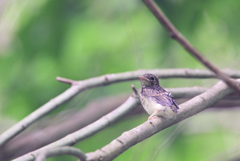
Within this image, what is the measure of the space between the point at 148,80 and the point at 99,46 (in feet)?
1.98

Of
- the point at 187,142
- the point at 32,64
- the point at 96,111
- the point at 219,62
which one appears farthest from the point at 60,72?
the point at 219,62

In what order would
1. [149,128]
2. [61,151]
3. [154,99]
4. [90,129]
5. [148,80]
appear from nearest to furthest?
[61,151], [149,128], [90,129], [154,99], [148,80]

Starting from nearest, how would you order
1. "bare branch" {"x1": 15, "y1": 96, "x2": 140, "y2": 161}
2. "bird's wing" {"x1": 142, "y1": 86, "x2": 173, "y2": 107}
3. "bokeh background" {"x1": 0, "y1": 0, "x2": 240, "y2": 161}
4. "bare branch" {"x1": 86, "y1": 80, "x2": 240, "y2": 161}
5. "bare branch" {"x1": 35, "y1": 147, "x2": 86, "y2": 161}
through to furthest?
1. "bare branch" {"x1": 35, "y1": 147, "x2": 86, "y2": 161}
2. "bare branch" {"x1": 86, "y1": 80, "x2": 240, "y2": 161}
3. "bare branch" {"x1": 15, "y1": 96, "x2": 140, "y2": 161}
4. "bird's wing" {"x1": 142, "y1": 86, "x2": 173, "y2": 107}
5. "bokeh background" {"x1": 0, "y1": 0, "x2": 240, "y2": 161}

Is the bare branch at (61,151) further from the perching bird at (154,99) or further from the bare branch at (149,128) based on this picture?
the perching bird at (154,99)

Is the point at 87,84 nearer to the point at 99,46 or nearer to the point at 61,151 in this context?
the point at 99,46

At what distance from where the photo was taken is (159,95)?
3316mm

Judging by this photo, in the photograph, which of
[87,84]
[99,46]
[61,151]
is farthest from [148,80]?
[61,151]

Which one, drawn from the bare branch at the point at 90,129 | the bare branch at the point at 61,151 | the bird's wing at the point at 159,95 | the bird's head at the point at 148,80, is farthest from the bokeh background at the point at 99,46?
the bare branch at the point at 61,151

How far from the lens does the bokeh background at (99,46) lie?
11.4ft

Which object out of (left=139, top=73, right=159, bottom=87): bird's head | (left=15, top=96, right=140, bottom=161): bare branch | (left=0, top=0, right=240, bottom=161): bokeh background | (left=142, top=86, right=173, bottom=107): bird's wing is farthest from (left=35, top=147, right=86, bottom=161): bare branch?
(left=139, top=73, right=159, bottom=87): bird's head

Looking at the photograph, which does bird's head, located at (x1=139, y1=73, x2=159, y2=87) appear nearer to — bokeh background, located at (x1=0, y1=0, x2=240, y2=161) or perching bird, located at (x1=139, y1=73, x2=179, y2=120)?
perching bird, located at (x1=139, y1=73, x2=179, y2=120)

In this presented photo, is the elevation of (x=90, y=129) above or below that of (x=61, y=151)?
above

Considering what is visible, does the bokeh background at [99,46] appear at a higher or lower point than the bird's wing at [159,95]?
higher

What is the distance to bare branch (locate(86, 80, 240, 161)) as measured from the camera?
193 centimetres
